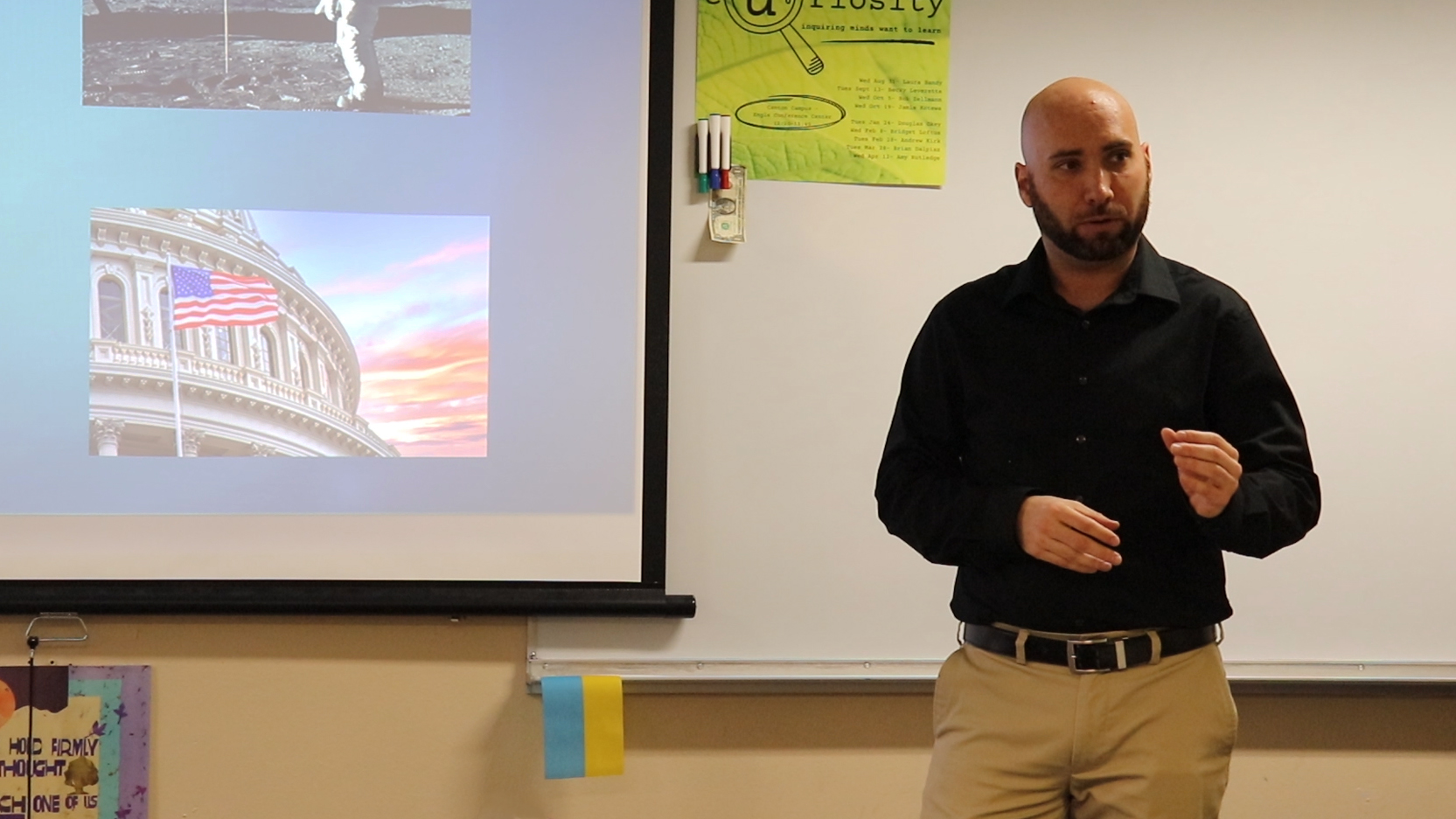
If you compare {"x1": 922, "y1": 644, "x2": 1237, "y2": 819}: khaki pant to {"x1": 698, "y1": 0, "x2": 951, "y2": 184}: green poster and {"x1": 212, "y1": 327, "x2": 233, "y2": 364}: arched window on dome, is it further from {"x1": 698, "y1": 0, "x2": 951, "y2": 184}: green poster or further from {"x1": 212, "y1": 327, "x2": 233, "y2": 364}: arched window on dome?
{"x1": 212, "y1": 327, "x2": 233, "y2": 364}: arched window on dome

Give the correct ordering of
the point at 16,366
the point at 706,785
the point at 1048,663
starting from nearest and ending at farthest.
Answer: the point at 1048,663 < the point at 16,366 < the point at 706,785

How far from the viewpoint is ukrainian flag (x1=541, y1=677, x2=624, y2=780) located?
2354 millimetres

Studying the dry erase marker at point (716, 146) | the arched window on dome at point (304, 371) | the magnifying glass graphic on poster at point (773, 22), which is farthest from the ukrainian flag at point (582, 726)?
the magnifying glass graphic on poster at point (773, 22)

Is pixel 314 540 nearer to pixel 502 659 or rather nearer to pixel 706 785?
pixel 502 659

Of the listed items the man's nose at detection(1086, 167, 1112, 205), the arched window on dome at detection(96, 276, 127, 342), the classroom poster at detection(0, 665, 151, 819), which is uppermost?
the man's nose at detection(1086, 167, 1112, 205)

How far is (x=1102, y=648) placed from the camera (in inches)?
58.4

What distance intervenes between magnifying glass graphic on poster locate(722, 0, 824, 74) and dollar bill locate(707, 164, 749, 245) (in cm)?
25

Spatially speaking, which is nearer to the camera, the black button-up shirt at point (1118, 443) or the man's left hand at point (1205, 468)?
the man's left hand at point (1205, 468)

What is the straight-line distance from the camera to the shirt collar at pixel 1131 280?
5.00 feet

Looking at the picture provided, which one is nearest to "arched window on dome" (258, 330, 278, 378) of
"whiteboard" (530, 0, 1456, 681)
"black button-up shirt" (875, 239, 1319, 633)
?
"whiteboard" (530, 0, 1456, 681)

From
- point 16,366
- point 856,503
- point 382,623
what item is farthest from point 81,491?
point 856,503

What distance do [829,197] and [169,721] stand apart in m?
1.65

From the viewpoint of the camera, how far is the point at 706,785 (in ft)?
8.07

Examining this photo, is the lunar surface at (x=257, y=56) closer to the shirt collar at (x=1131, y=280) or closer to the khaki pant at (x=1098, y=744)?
the shirt collar at (x=1131, y=280)
